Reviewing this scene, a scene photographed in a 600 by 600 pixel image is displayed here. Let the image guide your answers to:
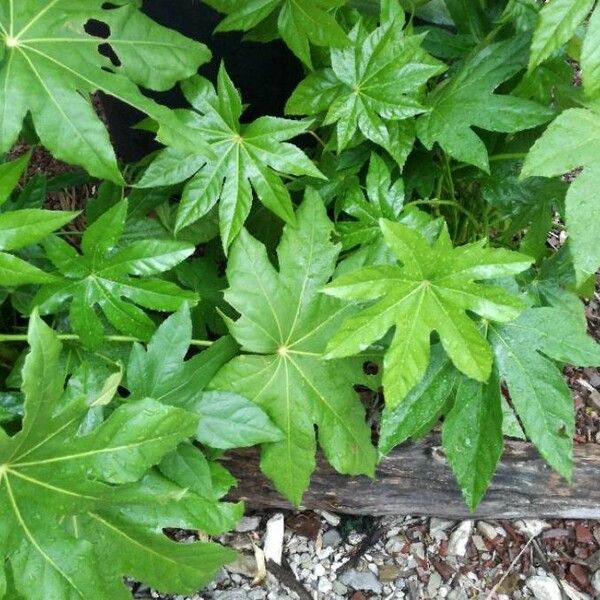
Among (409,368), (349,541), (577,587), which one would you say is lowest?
(577,587)

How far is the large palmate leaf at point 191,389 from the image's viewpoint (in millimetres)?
1065

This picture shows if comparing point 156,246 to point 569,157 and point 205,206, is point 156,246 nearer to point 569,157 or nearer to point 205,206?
point 205,206

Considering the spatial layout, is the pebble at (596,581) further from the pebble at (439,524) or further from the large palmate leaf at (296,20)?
the large palmate leaf at (296,20)

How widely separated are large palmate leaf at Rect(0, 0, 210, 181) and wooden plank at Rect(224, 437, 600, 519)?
0.69 metres

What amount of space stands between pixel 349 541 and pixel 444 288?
2.65ft

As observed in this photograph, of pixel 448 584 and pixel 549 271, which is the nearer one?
pixel 549 271

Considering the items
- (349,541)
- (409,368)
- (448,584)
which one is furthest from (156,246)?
(448,584)

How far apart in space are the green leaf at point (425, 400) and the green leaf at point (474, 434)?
24mm

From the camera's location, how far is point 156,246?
42.9 inches

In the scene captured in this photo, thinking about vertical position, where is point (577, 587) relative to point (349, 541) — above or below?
below

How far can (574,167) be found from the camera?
99cm

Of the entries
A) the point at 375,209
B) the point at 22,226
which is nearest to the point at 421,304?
the point at 375,209

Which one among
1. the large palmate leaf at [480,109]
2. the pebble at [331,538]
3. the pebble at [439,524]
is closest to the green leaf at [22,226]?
the large palmate leaf at [480,109]

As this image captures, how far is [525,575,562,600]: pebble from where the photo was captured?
1.51 metres
